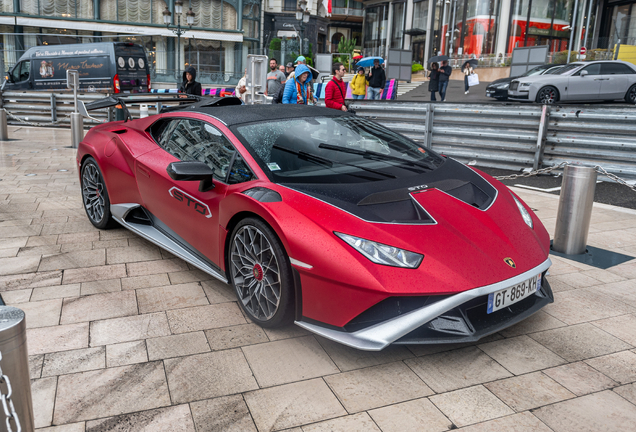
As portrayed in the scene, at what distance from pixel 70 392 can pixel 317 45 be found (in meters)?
55.5

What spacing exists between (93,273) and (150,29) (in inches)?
1379

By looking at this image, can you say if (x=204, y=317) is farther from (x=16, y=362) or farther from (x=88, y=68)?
(x=88, y=68)

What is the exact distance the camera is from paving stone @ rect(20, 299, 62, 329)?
132 inches

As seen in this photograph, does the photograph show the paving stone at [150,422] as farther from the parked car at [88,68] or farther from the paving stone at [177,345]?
the parked car at [88,68]

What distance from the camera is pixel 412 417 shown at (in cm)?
244

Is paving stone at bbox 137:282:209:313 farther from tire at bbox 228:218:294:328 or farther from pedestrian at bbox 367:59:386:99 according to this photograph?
pedestrian at bbox 367:59:386:99

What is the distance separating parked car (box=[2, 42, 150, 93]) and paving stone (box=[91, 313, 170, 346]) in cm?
1801

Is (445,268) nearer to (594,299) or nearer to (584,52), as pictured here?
(594,299)

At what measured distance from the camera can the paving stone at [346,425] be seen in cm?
235

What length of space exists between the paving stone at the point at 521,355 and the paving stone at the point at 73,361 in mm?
2137

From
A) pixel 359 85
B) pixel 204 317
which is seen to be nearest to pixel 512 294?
pixel 204 317

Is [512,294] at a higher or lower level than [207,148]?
lower

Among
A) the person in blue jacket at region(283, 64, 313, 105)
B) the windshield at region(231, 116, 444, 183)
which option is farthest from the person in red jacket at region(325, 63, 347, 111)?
the windshield at region(231, 116, 444, 183)

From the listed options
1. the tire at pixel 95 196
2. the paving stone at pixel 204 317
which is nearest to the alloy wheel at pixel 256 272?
the paving stone at pixel 204 317
